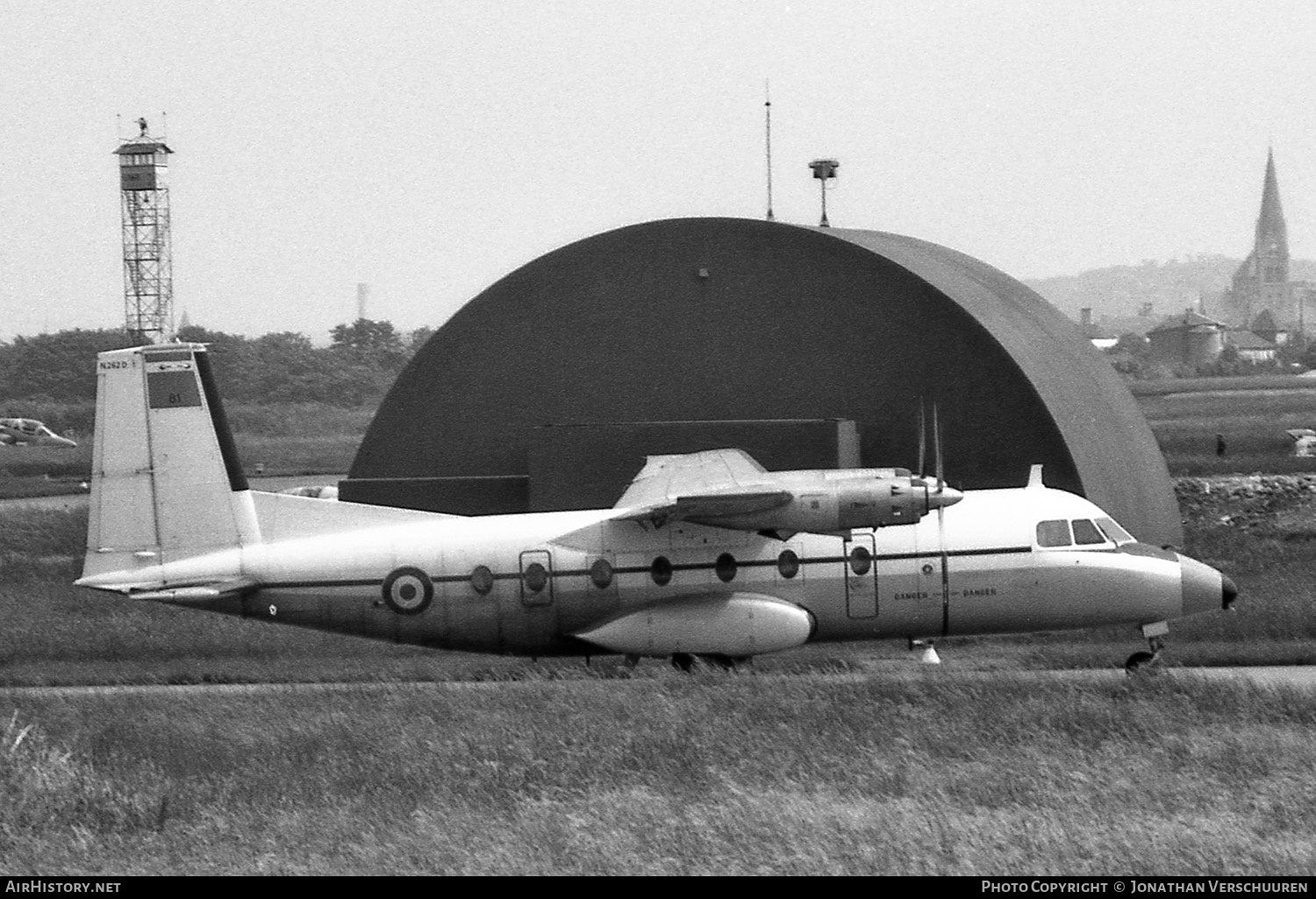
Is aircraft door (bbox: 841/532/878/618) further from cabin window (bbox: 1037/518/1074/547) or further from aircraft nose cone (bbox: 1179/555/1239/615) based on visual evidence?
aircraft nose cone (bbox: 1179/555/1239/615)

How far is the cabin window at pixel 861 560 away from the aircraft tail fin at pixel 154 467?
8.26m

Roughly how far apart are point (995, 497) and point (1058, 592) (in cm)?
163

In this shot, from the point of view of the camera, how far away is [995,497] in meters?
24.3

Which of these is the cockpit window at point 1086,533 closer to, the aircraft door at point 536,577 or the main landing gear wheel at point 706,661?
the main landing gear wheel at point 706,661

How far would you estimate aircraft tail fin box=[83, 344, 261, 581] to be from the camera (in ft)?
75.6

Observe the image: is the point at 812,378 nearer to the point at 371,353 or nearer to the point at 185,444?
the point at 185,444

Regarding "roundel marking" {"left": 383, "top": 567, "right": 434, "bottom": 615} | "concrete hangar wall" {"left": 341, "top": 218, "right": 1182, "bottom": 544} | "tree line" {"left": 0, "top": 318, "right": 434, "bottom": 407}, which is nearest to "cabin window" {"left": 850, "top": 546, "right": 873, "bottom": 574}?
"concrete hangar wall" {"left": 341, "top": 218, "right": 1182, "bottom": 544}

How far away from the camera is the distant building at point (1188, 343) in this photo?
172m

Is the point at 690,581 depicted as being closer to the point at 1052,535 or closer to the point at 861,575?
the point at 861,575

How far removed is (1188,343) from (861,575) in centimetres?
15770

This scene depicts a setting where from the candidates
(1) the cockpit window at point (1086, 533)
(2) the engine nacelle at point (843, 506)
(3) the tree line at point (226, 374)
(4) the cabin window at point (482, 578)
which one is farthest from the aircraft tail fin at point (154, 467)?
(3) the tree line at point (226, 374)

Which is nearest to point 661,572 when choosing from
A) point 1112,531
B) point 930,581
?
point 930,581

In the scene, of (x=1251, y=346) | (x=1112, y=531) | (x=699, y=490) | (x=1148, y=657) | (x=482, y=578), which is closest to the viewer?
(x=699, y=490)

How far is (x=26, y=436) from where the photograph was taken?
75375mm
